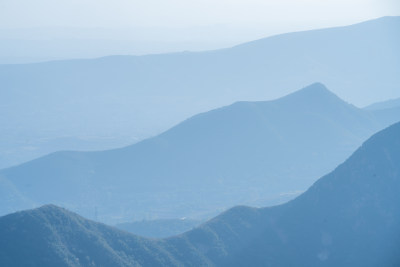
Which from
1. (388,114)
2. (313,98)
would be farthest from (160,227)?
(388,114)

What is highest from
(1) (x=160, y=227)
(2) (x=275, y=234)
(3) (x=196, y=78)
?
(3) (x=196, y=78)

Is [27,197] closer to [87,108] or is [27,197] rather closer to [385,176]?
[385,176]

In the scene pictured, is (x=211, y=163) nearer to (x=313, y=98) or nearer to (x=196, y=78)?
(x=313, y=98)

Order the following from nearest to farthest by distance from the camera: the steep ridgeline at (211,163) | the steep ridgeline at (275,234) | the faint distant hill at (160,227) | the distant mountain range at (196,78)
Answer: the steep ridgeline at (275,234), the faint distant hill at (160,227), the steep ridgeline at (211,163), the distant mountain range at (196,78)

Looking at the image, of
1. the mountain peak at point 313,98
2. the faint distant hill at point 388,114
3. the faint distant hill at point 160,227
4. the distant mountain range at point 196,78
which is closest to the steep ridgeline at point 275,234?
the faint distant hill at point 160,227

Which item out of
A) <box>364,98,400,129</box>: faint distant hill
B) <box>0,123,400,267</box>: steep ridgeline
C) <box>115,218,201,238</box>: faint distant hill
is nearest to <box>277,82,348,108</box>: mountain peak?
<box>364,98,400,129</box>: faint distant hill

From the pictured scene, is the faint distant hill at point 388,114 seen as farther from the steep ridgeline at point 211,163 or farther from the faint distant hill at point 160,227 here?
the faint distant hill at point 160,227

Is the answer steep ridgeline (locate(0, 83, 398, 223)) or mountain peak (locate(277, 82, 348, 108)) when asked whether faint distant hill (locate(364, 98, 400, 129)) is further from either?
mountain peak (locate(277, 82, 348, 108))
